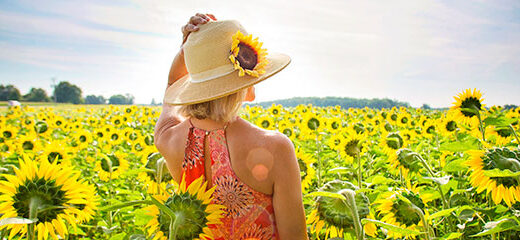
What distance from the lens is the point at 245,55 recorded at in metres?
1.67

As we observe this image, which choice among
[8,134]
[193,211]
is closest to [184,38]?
[193,211]

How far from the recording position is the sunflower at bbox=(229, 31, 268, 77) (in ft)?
5.31

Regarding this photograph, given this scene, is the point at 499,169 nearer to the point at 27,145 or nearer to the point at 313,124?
the point at 313,124

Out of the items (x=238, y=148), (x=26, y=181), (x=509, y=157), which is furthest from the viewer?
(x=238, y=148)

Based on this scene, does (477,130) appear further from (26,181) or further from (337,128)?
(26,181)

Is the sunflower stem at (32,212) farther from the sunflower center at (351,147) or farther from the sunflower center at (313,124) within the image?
the sunflower center at (313,124)

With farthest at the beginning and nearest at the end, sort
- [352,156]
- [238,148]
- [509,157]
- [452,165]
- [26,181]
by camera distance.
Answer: [352,156]
[452,165]
[238,148]
[509,157]
[26,181]

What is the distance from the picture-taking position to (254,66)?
1.71 metres

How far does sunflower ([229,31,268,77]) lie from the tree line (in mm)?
70879

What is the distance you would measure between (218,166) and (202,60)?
1.67 feet

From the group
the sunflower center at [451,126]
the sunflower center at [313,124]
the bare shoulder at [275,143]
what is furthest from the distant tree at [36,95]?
the bare shoulder at [275,143]

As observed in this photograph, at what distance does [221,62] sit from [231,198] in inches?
25.0

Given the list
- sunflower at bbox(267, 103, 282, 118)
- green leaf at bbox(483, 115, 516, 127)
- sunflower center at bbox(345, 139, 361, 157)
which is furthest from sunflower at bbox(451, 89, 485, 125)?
sunflower at bbox(267, 103, 282, 118)

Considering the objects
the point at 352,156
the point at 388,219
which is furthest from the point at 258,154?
the point at 352,156
